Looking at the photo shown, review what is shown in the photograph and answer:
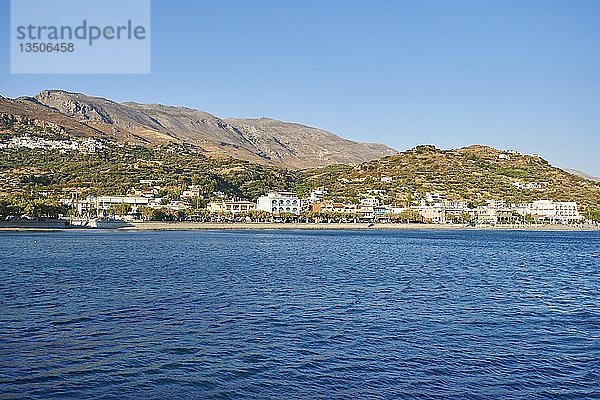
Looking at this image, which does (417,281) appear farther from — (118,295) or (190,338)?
(190,338)

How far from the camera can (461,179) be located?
15738 centimetres

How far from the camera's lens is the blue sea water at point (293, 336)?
39.9ft

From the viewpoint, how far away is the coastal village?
374 feet

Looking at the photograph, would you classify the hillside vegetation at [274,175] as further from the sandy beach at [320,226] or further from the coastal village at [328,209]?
the sandy beach at [320,226]

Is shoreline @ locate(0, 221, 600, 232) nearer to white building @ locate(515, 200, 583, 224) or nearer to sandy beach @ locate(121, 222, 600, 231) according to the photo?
sandy beach @ locate(121, 222, 600, 231)

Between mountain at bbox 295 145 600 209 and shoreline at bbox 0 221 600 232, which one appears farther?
mountain at bbox 295 145 600 209

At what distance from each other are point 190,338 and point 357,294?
9678 millimetres

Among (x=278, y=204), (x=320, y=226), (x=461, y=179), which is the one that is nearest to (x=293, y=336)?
(x=320, y=226)

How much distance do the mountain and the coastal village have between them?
4752 mm

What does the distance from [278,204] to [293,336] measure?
110 m

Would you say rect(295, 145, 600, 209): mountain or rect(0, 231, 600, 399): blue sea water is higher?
rect(295, 145, 600, 209): mountain

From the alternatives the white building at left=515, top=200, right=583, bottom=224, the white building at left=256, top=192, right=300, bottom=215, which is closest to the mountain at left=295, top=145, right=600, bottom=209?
the white building at left=515, top=200, right=583, bottom=224

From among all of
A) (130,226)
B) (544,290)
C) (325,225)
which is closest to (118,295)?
(544,290)

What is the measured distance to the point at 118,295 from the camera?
75.4ft
